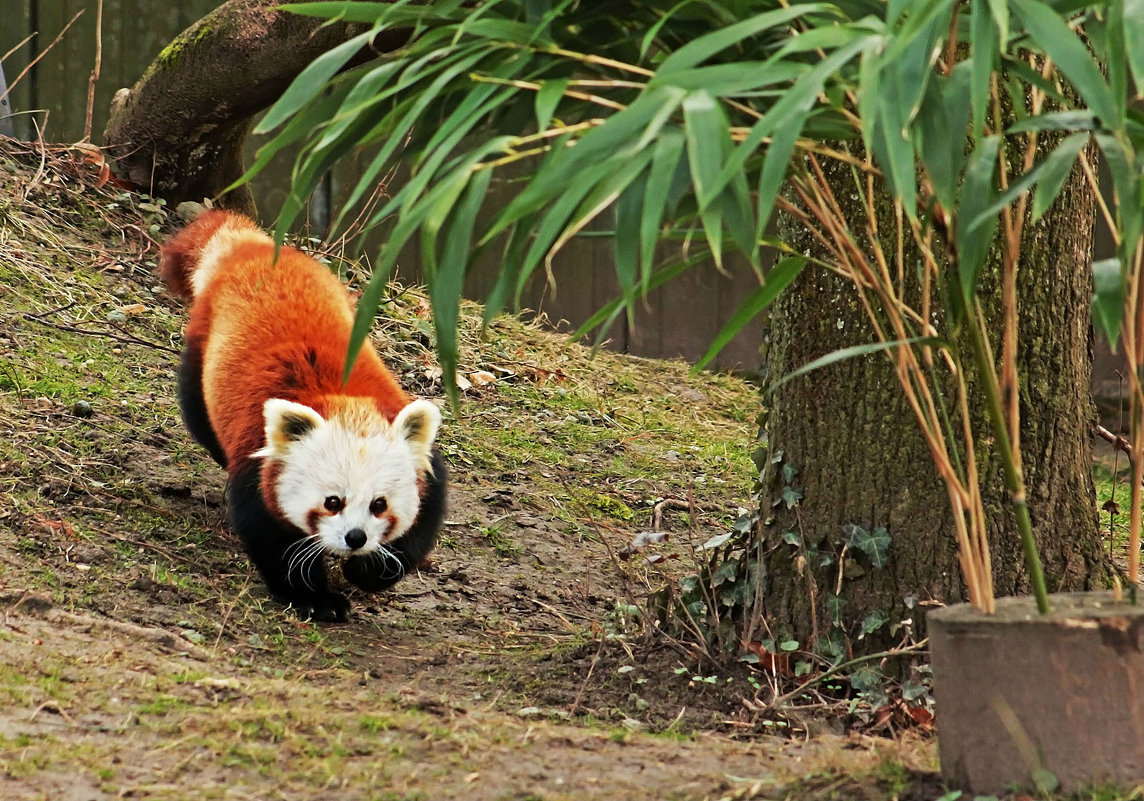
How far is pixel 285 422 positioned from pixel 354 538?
14.5 inches

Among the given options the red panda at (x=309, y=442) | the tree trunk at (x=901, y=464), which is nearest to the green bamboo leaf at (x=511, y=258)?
the tree trunk at (x=901, y=464)

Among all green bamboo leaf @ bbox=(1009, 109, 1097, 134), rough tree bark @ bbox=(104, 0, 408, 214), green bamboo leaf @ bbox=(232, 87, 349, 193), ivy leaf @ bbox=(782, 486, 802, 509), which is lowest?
ivy leaf @ bbox=(782, 486, 802, 509)

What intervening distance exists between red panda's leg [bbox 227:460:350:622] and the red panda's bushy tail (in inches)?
44.9

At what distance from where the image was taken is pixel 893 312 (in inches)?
79.7

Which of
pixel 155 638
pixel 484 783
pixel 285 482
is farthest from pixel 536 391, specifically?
pixel 484 783

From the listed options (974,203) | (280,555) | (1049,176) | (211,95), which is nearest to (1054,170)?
(1049,176)

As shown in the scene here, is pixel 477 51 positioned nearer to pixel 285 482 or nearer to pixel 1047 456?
pixel 1047 456

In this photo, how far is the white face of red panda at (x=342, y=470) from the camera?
338 cm

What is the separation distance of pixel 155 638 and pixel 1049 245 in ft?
7.42

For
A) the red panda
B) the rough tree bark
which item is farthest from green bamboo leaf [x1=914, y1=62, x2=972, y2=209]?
the rough tree bark

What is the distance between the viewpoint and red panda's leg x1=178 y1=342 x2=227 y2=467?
3.97m

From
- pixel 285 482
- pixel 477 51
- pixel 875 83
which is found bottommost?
pixel 285 482

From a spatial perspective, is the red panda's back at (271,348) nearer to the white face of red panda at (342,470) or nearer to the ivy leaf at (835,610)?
the white face of red panda at (342,470)

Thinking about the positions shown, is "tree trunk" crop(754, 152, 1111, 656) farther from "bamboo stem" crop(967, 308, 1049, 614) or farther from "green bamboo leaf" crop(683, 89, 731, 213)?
"green bamboo leaf" crop(683, 89, 731, 213)
